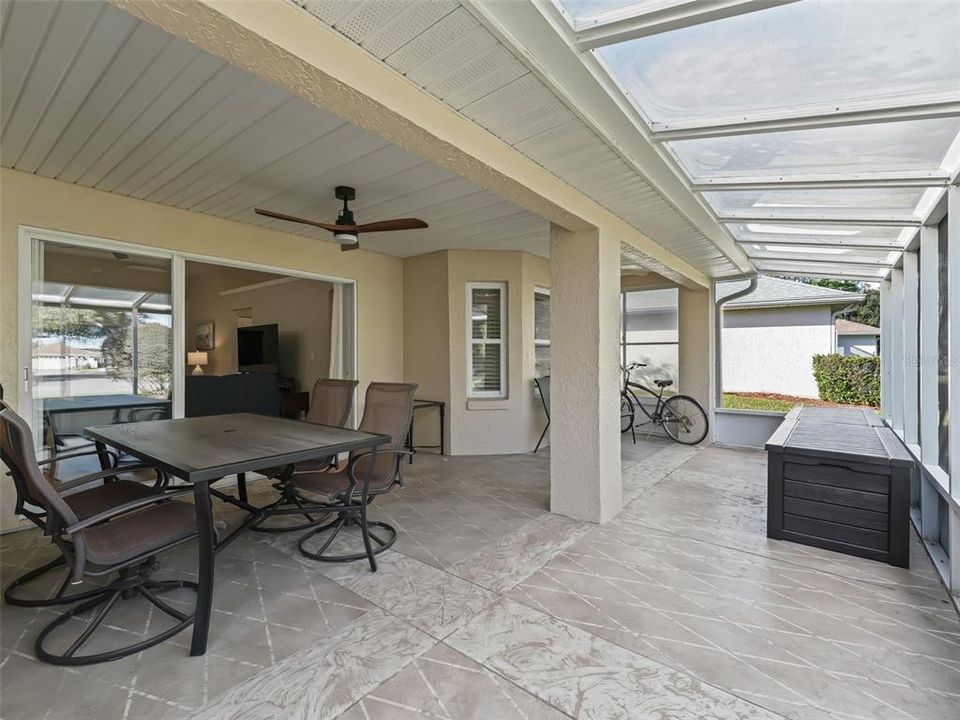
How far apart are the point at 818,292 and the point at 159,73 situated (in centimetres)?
819

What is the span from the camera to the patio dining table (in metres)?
1.88

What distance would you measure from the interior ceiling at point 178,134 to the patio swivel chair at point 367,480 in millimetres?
1559

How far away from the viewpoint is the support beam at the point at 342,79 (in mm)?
1271

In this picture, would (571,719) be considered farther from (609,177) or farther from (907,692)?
(609,177)

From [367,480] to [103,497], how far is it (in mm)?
1367

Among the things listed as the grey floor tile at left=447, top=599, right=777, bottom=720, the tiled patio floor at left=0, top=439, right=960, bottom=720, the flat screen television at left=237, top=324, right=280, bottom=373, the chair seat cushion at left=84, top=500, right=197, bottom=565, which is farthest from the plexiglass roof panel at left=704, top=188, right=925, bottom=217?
the flat screen television at left=237, top=324, right=280, bottom=373

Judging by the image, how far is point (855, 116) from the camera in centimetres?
183

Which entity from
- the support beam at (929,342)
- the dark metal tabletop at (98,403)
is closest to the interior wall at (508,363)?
the dark metal tabletop at (98,403)

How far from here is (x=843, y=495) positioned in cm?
282

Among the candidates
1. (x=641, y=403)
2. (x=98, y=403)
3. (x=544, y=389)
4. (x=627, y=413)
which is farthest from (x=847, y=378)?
(x=98, y=403)

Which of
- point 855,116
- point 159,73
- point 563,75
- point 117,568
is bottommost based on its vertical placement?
point 117,568

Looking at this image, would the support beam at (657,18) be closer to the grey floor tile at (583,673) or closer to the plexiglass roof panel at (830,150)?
the plexiglass roof panel at (830,150)

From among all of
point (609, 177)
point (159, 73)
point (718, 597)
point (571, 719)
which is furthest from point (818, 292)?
point (159, 73)

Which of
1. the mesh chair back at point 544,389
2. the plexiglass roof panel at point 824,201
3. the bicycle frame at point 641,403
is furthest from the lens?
the bicycle frame at point 641,403
